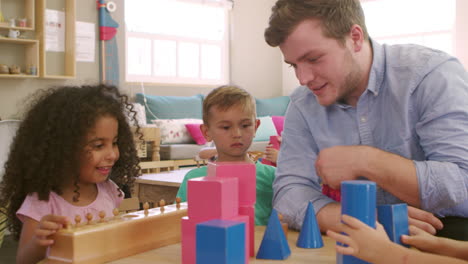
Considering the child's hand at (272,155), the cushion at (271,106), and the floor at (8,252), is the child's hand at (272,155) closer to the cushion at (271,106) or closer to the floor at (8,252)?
the floor at (8,252)

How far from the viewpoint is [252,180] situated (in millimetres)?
864

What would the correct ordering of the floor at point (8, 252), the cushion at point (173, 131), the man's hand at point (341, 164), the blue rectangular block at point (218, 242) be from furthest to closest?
the cushion at point (173, 131), the floor at point (8, 252), the man's hand at point (341, 164), the blue rectangular block at point (218, 242)

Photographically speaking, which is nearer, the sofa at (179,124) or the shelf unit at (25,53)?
the shelf unit at (25,53)

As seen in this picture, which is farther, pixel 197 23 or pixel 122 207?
pixel 197 23

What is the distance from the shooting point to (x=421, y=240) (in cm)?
85

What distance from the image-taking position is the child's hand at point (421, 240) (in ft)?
2.74

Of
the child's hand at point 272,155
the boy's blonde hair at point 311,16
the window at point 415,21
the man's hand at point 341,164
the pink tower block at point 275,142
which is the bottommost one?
the child's hand at point 272,155

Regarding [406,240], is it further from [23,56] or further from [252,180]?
[23,56]

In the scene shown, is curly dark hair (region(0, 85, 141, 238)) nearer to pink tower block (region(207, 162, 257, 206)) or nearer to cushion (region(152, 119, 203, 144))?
pink tower block (region(207, 162, 257, 206))

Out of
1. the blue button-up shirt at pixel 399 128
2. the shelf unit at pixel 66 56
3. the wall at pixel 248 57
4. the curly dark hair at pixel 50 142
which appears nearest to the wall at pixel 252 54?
the wall at pixel 248 57

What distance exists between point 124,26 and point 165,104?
0.99m

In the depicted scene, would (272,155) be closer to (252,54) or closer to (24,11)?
(24,11)

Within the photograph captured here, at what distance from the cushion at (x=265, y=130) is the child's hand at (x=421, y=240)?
16.4 ft

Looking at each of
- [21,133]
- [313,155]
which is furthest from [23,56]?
[313,155]
